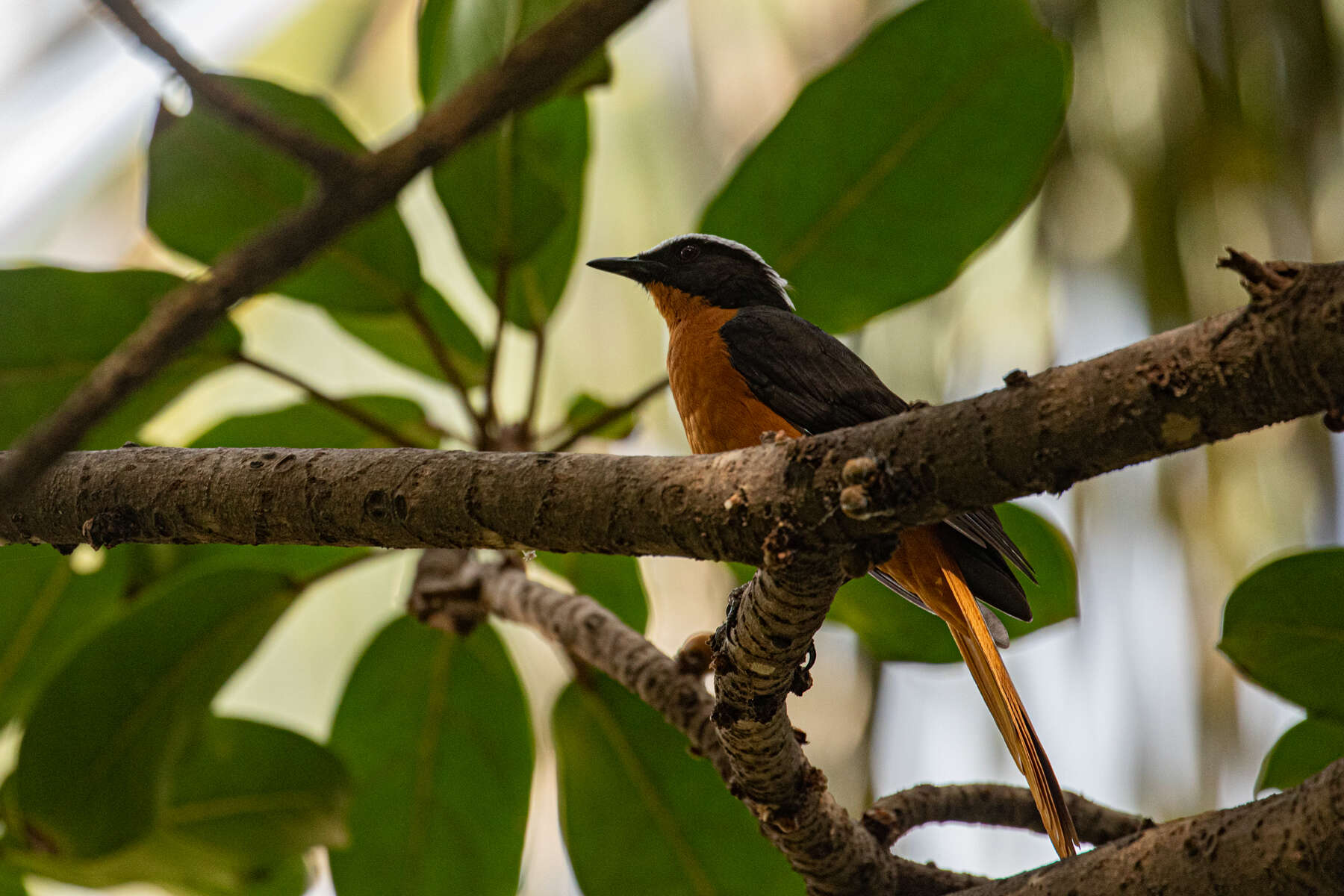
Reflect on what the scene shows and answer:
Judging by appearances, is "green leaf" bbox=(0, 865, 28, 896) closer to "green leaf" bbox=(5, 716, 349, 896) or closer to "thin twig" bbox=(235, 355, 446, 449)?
"green leaf" bbox=(5, 716, 349, 896)

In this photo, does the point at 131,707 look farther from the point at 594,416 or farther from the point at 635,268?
the point at 635,268

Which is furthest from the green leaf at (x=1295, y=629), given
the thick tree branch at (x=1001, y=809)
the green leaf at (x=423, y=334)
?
the green leaf at (x=423, y=334)

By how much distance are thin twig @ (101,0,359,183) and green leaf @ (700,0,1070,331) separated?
1.76 meters

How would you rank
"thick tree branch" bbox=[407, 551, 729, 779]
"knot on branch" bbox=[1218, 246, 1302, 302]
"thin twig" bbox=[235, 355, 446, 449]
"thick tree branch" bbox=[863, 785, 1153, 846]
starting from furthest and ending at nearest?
1. "thin twig" bbox=[235, 355, 446, 449]
2. "thick tree branch" bbox=[407, 551, 729, 779]
3. "thick tree branch" bbox=[863, 785, 1153, 846]
4. "knot on branch" bbox=[1218, 246, 1302, 302]

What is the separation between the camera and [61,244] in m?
4.99

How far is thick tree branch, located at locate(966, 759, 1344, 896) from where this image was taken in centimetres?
125

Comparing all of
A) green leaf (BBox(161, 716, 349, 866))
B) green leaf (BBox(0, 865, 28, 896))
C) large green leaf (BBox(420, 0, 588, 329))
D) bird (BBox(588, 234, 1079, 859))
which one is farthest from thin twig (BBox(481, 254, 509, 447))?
green leaf (BBox(0, 865, 28, 896))

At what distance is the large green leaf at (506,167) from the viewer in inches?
98.6

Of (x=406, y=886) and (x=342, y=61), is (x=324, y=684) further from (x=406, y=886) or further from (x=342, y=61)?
(x=342, y=61)

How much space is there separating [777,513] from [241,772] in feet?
6.55

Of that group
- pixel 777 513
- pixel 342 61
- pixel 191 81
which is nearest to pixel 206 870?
pixel 777 513

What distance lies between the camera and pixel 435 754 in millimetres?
2756

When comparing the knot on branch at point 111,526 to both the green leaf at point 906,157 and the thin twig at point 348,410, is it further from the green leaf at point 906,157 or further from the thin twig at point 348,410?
the green leaf at point 906,157

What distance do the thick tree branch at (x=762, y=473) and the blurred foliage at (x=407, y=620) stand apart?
34.1 inches
